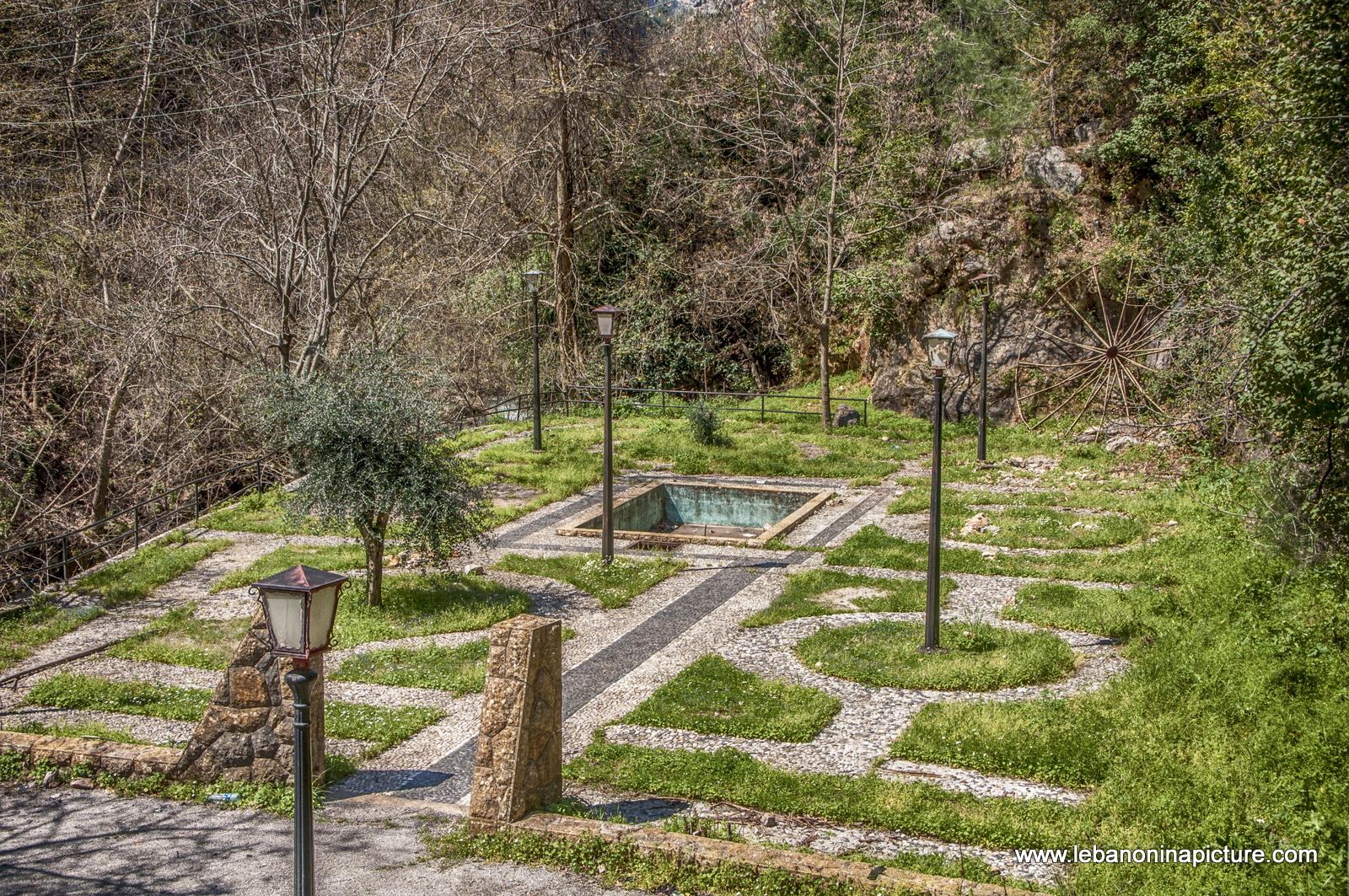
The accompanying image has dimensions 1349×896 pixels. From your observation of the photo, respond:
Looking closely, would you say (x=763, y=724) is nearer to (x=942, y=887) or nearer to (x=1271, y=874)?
(x=942, y=887)

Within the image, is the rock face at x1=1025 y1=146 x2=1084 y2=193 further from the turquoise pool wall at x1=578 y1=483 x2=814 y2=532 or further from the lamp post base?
the lamp post base

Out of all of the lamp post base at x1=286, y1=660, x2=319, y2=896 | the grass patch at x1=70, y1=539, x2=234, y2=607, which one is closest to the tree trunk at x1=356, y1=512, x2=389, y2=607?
the grass patch at x1=70, y1=539, x2=234, y2=607

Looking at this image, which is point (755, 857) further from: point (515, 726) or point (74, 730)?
→ point (74, 730)

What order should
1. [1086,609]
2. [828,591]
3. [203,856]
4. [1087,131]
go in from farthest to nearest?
[1087,131]
[828,591]
[1086,609]
[203,856]

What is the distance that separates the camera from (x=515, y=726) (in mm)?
8109

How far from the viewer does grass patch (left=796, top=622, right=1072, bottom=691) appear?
11148 mm

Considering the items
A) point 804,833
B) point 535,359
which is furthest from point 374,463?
point 535,359

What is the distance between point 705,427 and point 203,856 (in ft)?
55.1

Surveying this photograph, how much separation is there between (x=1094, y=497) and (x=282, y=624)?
602 inches

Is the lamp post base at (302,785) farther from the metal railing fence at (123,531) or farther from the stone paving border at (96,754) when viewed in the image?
the metal railing fence at (123,531)

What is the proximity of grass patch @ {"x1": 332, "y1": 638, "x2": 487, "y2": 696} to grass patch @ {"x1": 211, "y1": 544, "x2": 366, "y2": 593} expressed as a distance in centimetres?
325

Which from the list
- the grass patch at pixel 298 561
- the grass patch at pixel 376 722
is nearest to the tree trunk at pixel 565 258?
the grass patch at pixel 298 561

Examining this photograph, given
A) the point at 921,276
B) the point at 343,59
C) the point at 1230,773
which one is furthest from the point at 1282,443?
the point at 343,59

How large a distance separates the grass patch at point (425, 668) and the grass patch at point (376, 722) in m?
0.60
